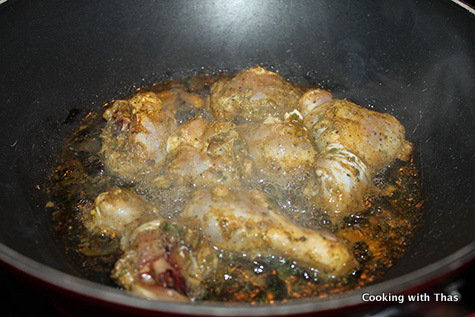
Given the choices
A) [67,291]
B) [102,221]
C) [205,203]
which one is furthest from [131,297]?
[102,221]

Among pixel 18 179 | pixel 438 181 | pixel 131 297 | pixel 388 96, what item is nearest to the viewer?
pixel 131 297

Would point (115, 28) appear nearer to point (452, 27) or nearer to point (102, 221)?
point (102, 221)

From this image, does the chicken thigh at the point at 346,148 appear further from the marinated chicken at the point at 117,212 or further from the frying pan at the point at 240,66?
the marinated chicken at the point at 117,212

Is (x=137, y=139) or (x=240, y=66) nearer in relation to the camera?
(x=137, y=139)

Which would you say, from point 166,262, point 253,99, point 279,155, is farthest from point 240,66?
point 166,262

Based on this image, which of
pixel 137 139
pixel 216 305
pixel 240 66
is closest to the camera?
pixel 216 305

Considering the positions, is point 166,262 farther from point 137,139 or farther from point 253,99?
point 253,99
